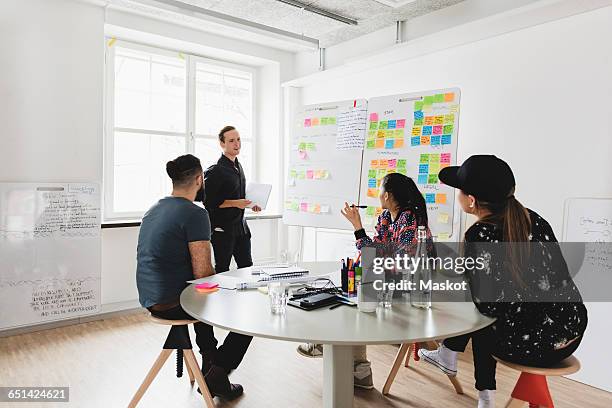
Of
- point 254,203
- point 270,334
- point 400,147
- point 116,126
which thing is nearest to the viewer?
point 270,334

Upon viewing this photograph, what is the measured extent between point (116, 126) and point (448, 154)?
3027 mm

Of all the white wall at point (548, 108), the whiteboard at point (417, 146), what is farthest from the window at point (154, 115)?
the white wall at point (548, 108)

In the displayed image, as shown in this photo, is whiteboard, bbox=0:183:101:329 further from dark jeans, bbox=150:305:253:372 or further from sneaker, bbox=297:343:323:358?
sneaker, bbox=297:343:323:358

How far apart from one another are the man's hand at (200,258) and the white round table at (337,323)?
0.26 metres

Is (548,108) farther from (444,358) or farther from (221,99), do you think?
(221,99)

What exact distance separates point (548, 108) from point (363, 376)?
2.08 meters

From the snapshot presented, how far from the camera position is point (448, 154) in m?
3.18

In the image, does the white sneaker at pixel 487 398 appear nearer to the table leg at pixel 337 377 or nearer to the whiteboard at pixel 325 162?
the table leg at pixel 337 377

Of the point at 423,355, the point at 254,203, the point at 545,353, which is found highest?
the point at 254,203

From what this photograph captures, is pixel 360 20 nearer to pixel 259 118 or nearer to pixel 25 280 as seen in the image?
pixel 259 118

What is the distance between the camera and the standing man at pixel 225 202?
138 inches

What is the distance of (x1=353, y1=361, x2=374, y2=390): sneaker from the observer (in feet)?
8.78

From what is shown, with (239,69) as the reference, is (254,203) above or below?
below

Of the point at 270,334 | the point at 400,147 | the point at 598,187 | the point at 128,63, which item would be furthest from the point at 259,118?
the point at 270,334
